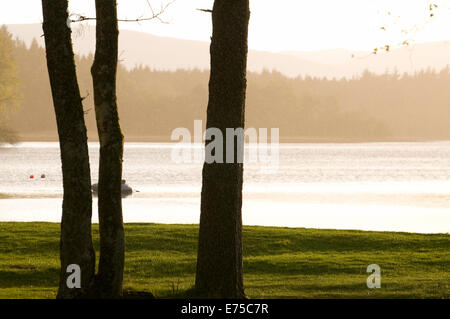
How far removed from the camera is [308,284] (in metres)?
14.3

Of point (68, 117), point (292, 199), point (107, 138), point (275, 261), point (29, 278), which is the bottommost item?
point (292, 199)

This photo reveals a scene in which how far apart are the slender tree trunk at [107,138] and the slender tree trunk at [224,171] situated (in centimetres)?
134

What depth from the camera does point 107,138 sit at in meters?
11.1

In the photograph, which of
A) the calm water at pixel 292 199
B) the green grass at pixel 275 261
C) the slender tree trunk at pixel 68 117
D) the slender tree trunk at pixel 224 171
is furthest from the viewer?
the calm water at pixel 292 199

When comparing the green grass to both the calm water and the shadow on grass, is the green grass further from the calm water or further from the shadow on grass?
the calm water

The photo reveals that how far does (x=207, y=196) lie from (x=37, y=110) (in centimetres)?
18314

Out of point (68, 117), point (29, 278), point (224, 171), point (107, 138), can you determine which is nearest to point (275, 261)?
point (29, 278)

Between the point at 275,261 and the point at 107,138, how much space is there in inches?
283

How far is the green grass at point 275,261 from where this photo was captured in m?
13.7

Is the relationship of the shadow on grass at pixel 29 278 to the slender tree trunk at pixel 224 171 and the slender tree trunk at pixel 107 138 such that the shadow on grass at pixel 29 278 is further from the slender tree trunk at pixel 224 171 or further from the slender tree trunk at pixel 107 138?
the slender tree trunk at pixel 224 171

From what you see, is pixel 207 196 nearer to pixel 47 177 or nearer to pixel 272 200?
pixel 272 200

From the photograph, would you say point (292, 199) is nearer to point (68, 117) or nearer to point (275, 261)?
point (275, 261)

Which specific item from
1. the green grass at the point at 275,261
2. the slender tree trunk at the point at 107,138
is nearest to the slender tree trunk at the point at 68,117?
the slender tree trunk at the point at 107,138
